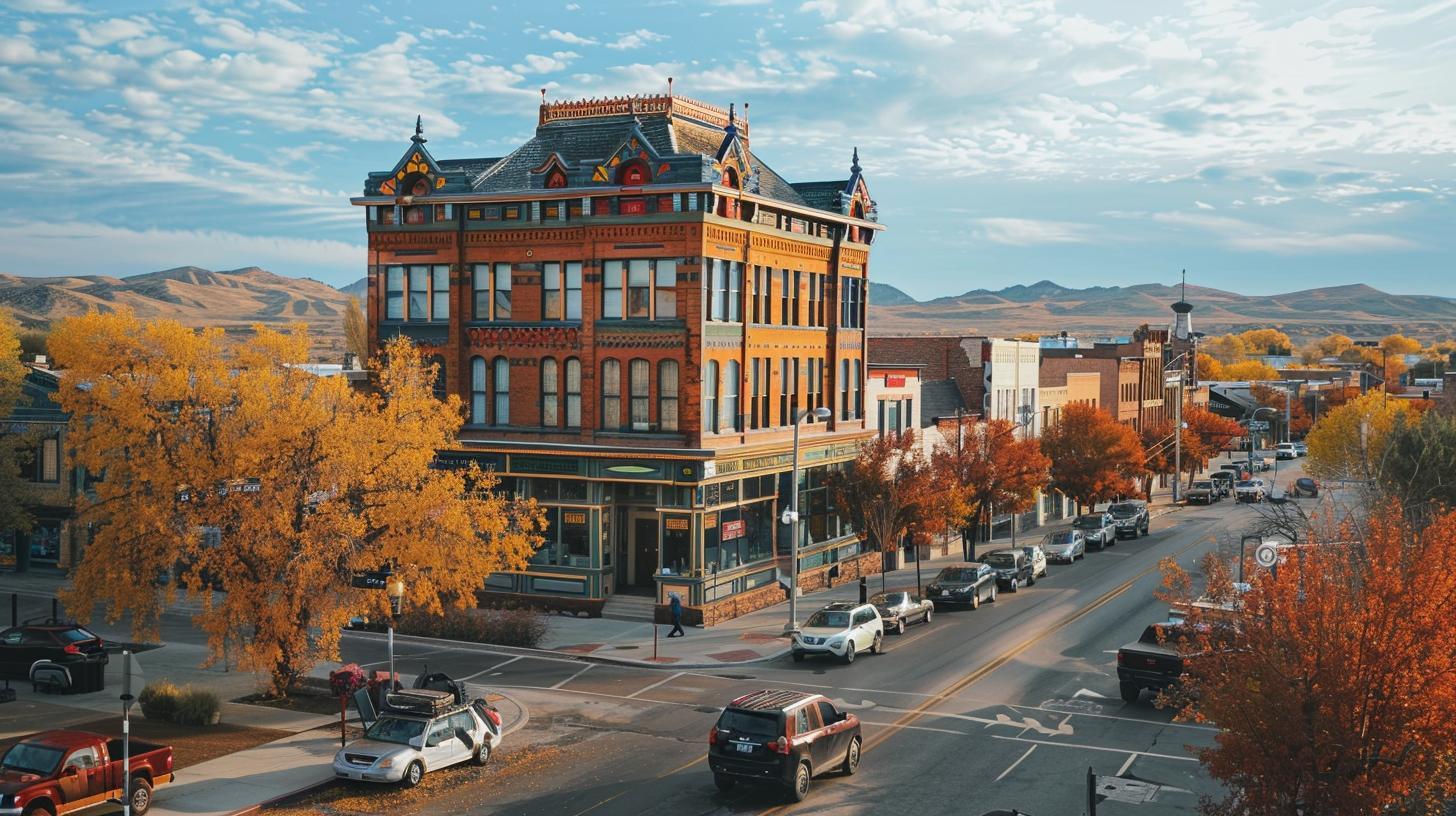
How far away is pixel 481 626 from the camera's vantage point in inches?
1548

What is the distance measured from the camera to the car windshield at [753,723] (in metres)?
23.2

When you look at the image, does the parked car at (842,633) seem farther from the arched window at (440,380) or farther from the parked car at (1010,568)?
the arched window at (440,380)

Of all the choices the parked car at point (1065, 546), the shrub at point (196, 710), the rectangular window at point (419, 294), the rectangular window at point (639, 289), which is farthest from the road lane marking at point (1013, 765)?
the parked car at point (1065, 546)

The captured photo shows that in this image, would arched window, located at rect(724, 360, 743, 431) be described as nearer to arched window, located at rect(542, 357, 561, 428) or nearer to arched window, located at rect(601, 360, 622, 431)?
arched window, located at rect(601, 360, 622, 431)

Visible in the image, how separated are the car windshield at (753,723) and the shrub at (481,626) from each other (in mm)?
A: 16156

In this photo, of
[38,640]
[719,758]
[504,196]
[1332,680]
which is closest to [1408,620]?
[1332,680]

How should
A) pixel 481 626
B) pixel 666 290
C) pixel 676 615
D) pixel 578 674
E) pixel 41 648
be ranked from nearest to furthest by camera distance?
pixel 41 648 → pixel 578 674 → pixel 481 626 → pixel 676 615 → pixel 666 290

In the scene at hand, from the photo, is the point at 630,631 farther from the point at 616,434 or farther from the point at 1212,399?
the point at 1212,399

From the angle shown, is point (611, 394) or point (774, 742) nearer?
point (774, 742)

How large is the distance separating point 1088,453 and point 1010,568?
890 inches

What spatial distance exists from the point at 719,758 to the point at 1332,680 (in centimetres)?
1054

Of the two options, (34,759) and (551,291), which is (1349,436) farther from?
(34,759)

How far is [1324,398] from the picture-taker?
151m

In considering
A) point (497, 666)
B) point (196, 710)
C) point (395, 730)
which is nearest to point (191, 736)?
point (196, 710)
